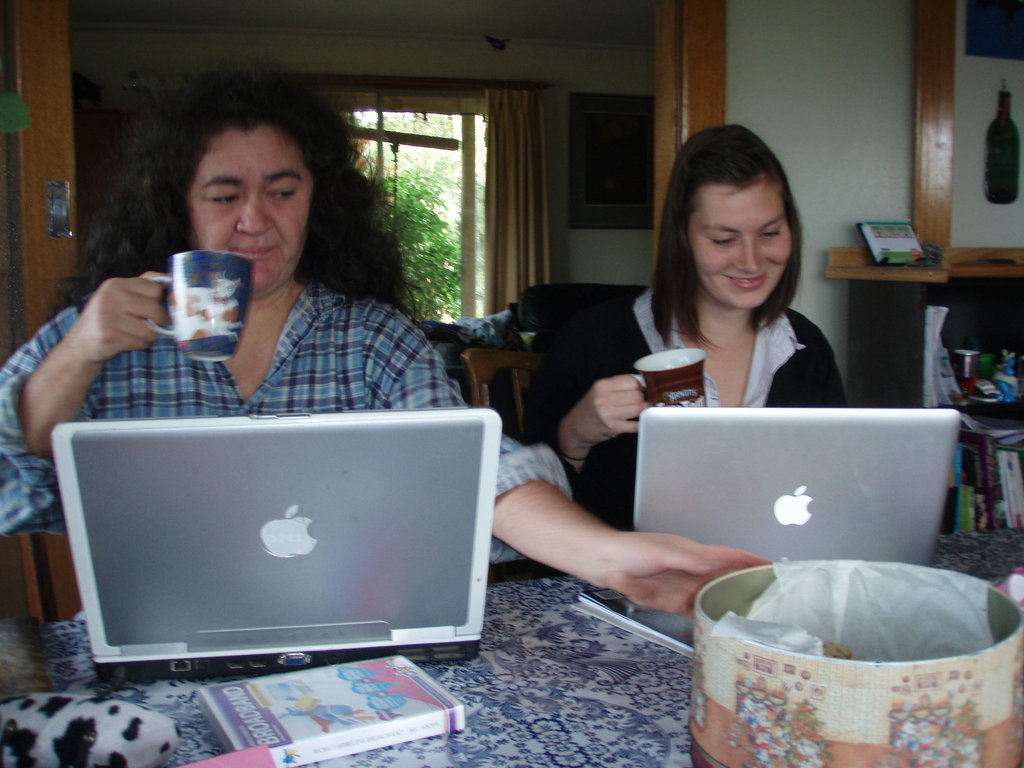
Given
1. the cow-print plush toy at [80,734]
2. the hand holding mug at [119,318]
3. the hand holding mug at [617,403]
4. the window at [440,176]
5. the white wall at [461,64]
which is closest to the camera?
the cow-print plush toy at [80,734]

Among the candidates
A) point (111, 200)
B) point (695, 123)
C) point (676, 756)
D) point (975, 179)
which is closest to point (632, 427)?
point (676, 756)

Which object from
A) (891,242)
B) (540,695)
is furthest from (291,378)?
(891,242)

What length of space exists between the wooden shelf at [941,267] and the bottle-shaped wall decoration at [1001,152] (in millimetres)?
298

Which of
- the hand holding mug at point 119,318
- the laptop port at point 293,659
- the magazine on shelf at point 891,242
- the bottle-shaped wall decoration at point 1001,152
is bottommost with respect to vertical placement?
the laptop port at point 293,659

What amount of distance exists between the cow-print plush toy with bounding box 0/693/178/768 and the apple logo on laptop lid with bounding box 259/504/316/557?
0.17m

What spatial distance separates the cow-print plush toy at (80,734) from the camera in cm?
59

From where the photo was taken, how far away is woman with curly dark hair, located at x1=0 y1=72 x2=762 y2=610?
133 cm

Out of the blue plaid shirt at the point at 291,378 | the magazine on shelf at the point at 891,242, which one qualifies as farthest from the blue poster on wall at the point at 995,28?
the blue plaid shirt at the point at 291,378

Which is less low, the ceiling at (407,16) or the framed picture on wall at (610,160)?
the ceiling at (407,16)

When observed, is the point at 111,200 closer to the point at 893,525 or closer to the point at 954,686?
the point at 893,525

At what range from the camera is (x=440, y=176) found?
7176mm

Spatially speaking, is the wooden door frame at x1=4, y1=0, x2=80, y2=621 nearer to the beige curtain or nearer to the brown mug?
the brown mug

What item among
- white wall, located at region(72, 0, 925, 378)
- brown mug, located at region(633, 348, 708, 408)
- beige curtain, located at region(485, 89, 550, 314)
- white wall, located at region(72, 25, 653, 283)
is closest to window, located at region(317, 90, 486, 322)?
beige curtain, located at region(485, 89, 550, 314)

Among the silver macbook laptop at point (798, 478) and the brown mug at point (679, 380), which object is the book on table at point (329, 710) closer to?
the silver macbook laptop at point (798, 478)
